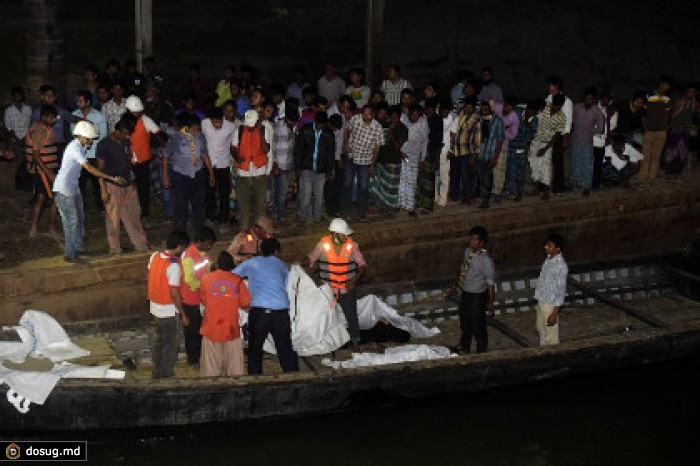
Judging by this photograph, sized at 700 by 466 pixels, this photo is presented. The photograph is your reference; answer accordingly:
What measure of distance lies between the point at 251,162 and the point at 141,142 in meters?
1.36

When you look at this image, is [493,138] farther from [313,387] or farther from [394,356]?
[313,387]

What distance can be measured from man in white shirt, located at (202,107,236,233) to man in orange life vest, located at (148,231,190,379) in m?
2.74

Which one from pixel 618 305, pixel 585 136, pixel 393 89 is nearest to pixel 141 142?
pixel 393 89

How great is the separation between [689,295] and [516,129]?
10.7 feet

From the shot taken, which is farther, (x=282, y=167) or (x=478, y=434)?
(x=282, y=167)

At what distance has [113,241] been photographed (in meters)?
12.2

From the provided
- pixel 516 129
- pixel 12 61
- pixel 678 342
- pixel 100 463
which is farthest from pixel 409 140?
pixel 12 61

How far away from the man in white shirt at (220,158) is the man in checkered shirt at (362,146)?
1.46 metres

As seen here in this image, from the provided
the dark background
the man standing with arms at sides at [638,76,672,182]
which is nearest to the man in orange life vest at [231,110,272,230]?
the dark background

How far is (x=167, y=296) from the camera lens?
9.99 meters

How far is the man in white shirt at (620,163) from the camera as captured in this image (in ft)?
50.1

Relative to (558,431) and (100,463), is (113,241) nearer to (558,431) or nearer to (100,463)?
(100,463)

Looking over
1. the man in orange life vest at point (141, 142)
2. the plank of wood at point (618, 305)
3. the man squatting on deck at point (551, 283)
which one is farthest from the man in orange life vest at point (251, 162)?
the plank of wood at point (618, 305)

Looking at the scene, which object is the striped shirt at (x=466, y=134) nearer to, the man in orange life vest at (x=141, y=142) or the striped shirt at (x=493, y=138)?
the striped shirt at (x=493, y=138)
